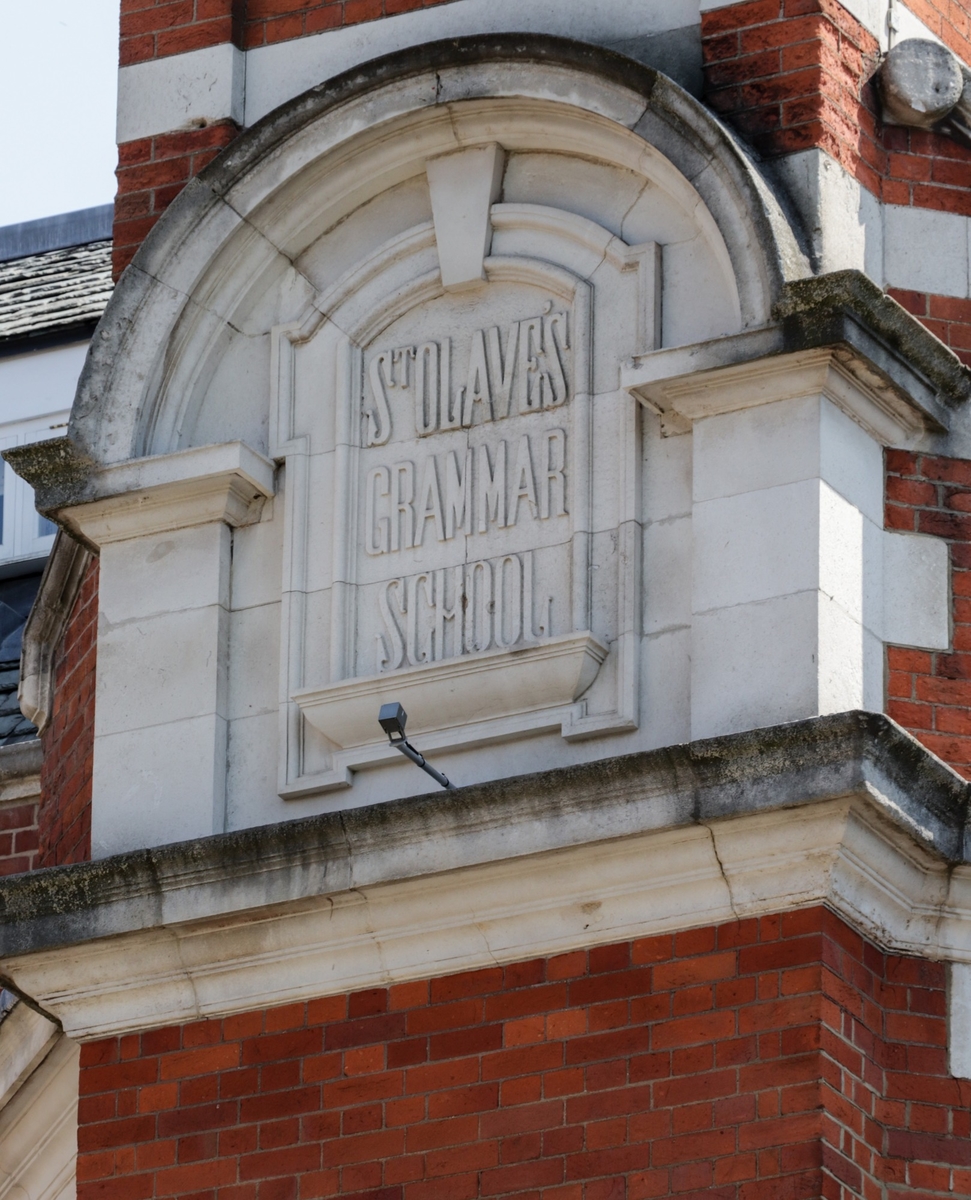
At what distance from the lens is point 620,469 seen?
36.2 ft

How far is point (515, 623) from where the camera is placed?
10992 millimetres

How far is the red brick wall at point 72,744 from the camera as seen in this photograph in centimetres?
1168

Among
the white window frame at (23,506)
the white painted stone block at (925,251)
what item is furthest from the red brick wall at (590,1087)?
the white window frame at (23,506)

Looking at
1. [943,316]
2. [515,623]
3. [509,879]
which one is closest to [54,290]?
[515,623]

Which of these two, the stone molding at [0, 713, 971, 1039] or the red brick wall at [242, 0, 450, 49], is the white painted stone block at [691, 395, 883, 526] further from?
the red brick wall at [242, 0, 450, 49]

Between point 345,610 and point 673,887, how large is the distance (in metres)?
1.54

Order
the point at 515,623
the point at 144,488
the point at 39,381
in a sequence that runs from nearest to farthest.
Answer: the point at 515,623 → the point at 144,488 → the point at 39,381

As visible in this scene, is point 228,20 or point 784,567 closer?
point 784,567

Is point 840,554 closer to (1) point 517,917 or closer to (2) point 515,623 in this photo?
(2) point 515,623

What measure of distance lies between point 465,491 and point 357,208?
3.73 feet

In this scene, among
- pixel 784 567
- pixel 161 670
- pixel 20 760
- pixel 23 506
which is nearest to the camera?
pixel 784 567

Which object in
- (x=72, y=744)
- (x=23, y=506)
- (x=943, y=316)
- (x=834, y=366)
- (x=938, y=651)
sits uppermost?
(x=23, y=506)

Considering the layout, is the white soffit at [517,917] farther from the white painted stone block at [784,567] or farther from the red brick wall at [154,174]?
the red brick wall at [154,174]

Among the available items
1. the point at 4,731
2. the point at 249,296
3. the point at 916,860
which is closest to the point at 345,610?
the point at 249,296
